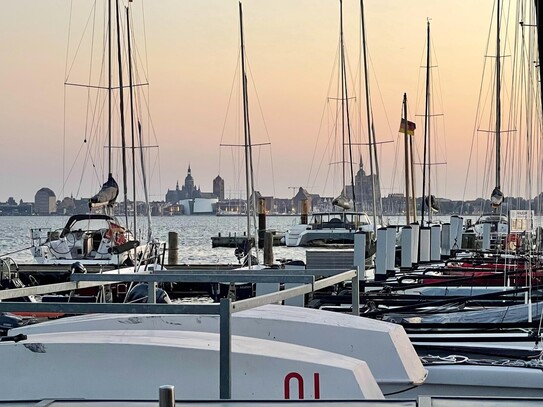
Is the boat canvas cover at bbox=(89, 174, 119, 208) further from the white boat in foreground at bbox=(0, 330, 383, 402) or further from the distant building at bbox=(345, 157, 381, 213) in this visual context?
the white boat in foreground at bbox=(0, 330, 383, 402)

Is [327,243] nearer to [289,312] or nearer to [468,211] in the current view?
[468,211]

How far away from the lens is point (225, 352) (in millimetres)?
4219

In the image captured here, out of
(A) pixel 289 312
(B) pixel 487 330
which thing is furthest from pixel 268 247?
(A) pixel 289 312

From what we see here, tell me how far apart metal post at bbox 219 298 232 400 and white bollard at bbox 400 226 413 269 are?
16562 millimetres

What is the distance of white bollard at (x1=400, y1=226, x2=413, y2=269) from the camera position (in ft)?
67.5

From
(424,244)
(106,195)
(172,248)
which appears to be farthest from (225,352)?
(172,248)

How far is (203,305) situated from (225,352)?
0.25 metres

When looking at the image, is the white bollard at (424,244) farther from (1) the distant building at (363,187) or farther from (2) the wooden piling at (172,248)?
(1) the distant building at (363,187)

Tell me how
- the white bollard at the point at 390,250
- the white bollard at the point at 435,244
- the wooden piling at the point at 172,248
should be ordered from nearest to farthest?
the white bollard at the point at 390,250, the white bollard at the point at 435,244, the wooden piling at the point at 172,248

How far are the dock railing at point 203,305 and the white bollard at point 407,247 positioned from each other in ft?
43.5

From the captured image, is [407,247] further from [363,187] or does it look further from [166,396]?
→ [363,187]

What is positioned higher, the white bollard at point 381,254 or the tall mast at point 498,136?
the tall mast at point 498,136

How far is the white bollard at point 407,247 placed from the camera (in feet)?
67.5

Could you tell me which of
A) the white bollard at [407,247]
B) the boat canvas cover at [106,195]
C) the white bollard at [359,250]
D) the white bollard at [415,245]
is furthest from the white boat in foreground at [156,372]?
the boat canvas cover at [106,195]
